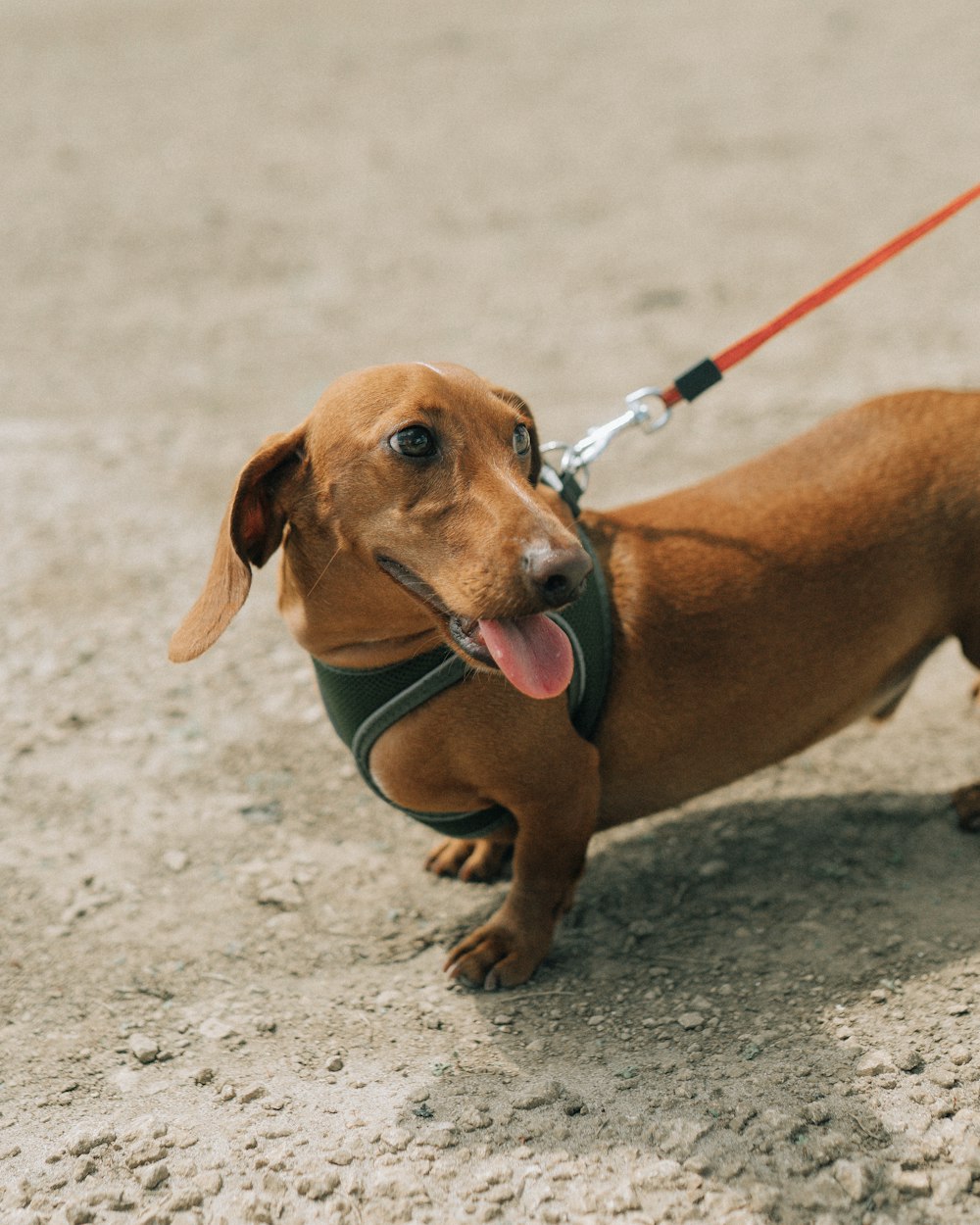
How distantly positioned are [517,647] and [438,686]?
1.41 ft

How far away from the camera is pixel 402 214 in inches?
357

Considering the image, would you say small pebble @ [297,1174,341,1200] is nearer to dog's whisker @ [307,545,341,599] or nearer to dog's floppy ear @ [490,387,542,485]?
dog's whisker @ [307,545,341,599]

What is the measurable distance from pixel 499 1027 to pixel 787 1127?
80cm

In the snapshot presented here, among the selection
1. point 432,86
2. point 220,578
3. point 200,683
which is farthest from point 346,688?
point 432,86

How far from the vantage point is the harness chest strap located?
3160 millimetres

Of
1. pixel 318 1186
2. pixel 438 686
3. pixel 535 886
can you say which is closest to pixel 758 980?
pixel 535 886

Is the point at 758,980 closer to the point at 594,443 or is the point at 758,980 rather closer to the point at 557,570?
the point at 557,570

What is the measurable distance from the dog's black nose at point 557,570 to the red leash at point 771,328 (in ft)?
3.92

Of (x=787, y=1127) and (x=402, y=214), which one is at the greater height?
(x=402, y=214)

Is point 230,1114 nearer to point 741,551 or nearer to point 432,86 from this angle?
point 741,551

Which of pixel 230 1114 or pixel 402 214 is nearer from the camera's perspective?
pixel 230 1114

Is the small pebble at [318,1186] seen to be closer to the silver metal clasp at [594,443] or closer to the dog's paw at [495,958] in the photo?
the dog's paw at [495,958]

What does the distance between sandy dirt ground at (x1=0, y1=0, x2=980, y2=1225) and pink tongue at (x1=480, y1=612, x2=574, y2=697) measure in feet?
2.98

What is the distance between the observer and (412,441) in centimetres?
284
